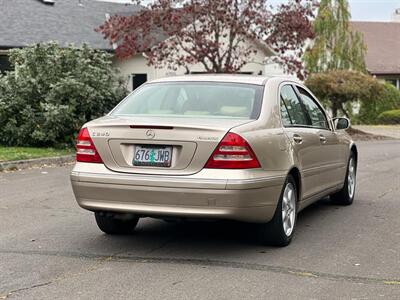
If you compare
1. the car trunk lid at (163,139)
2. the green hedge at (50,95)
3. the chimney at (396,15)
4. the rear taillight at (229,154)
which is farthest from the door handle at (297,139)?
the chimney at (396,15)

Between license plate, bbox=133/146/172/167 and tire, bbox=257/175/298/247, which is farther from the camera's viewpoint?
tire, bbox=257/175/298/247

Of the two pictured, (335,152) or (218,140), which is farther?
(335,152)

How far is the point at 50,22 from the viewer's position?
27234 millimetres

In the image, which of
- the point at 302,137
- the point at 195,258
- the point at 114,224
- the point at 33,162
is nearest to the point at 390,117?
the point at 33,162

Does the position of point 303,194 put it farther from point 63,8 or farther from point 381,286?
point 63,8

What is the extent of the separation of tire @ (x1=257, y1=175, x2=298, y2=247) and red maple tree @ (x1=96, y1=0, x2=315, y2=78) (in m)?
15.0

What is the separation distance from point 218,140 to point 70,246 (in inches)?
71.1

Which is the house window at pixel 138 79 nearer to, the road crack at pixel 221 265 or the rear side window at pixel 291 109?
the rear side window at pixel 291 109

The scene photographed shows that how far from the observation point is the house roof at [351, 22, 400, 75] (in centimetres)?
4166

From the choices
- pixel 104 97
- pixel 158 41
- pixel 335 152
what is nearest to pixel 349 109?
pixel 158 41

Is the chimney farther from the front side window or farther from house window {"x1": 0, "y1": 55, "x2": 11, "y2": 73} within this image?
the front side window

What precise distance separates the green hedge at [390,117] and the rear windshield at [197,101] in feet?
97.3

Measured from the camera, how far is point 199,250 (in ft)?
20.5

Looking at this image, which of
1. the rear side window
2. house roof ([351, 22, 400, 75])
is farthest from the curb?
house roof ([351, 22, 400, 75])
